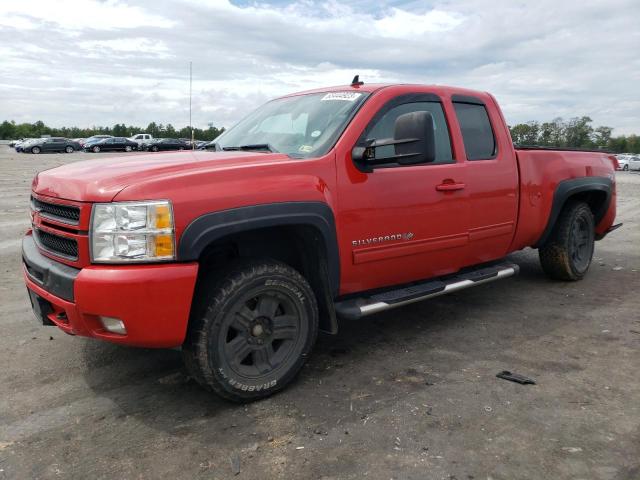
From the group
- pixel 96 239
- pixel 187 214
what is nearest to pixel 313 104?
pixel 187 214

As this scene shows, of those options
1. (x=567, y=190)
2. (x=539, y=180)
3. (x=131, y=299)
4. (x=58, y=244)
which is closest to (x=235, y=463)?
(x=131, y=299)

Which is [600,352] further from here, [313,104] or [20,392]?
[20,392]

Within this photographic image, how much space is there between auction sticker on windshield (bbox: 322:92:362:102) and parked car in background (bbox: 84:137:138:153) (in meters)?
46.4

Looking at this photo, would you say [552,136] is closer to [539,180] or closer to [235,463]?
[539,180]

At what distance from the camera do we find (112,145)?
47406 mm

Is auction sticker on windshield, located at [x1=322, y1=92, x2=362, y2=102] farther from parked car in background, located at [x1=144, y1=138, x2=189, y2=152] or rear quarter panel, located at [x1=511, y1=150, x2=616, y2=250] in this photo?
parked car in background, located at [x1=144, y1=138, x2=189, y2=152]

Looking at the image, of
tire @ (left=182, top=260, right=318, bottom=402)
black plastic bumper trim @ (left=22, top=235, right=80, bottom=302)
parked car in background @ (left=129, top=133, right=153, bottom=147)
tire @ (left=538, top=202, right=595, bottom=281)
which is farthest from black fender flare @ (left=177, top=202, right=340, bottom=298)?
parked car in background @ (left=129, top=133, right=153, bottom=147)

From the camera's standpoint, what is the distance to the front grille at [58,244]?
9.68 feet

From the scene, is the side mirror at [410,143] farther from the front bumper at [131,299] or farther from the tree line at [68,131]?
the tree line at [68,131]

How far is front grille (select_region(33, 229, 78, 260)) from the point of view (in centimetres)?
295

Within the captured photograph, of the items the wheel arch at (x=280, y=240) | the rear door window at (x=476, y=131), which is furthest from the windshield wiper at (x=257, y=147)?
the rear door window at (x=476, y=131)

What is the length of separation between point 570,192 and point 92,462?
15.5 ft

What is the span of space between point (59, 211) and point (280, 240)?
130 centimetres

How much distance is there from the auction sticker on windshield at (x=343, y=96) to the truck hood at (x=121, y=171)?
722 mm
